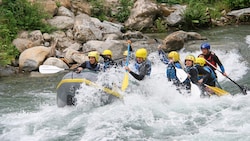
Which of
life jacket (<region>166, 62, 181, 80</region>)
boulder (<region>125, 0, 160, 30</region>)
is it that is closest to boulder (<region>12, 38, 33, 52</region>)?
boulder (<region>125, 0, 160, 30</region>)

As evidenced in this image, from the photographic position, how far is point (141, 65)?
7.86 meters

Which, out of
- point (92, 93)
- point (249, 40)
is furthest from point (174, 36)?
point (92, 93)

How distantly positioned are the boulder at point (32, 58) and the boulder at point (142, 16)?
5.60 meters

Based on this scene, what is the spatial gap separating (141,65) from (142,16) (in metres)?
9.52

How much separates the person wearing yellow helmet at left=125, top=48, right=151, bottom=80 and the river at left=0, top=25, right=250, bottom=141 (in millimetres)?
346

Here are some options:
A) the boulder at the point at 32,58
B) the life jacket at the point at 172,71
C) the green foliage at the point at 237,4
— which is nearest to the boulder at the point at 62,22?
the boulder at the point at 32,58

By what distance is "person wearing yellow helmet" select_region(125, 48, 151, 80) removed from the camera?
764 cm

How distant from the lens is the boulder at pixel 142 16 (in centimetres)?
1692

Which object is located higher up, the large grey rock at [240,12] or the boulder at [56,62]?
the large grey rock at [240,12]

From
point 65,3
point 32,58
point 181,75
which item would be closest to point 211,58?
point 181,75

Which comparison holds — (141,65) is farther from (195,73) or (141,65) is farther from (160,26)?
(160,26)

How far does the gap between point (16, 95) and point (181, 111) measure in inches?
172

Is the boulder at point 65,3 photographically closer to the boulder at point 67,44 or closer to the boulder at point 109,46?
the boulder at point 67,44

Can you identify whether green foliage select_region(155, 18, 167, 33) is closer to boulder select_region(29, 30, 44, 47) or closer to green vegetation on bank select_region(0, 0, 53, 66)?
green vegetation on bank select_region(0, 0, 53, 66)
